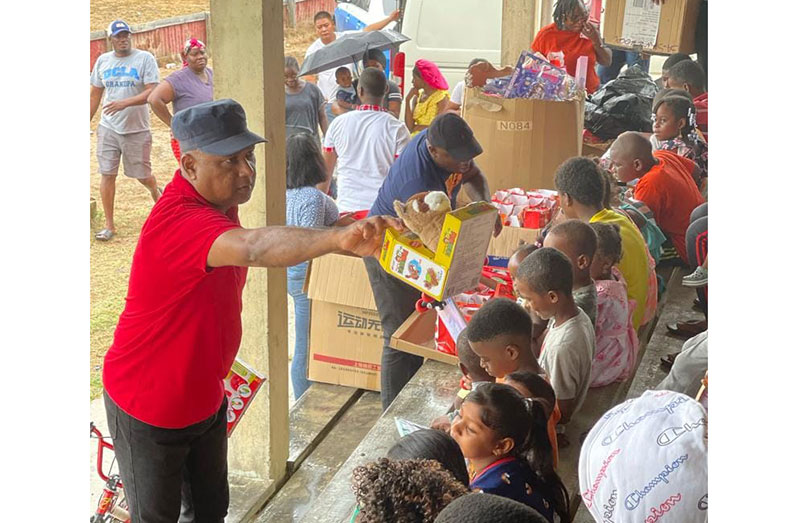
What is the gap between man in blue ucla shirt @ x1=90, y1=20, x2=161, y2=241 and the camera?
9906 millimetres

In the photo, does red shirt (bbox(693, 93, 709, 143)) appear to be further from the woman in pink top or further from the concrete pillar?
the woman in pink top

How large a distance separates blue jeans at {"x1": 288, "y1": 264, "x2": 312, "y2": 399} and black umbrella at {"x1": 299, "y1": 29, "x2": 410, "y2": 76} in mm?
3629

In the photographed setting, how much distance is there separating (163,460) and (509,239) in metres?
2.99

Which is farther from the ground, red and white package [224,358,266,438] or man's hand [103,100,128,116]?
man's hand [103,100,128,116]

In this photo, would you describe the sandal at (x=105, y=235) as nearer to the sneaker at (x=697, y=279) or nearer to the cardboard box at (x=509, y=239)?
the cardboard box at (x=509, y=239)

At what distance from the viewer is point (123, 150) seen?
1034cm

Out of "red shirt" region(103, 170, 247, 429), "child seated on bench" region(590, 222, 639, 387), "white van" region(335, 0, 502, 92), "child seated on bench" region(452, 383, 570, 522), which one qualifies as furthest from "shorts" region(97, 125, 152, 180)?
"child seated on bench" region(452, 383, 570, 522)

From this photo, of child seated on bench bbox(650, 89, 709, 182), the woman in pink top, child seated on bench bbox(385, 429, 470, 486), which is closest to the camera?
child seated on bench bbox(385, 429, 470, 486)

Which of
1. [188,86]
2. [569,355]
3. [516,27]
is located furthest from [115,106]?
[569,355]

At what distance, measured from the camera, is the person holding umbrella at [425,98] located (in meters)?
9.34

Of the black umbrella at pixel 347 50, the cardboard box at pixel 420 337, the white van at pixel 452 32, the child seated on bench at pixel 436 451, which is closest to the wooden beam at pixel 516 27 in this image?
the black umbrella at pixel 347 50

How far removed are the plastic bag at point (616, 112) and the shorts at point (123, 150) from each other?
477 centimetres

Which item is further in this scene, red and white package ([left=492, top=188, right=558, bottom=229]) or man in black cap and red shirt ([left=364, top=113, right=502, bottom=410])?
red and white package ([left=492, top=188, right=558, bottom=229])

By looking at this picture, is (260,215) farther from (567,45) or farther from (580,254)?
(567,45)
